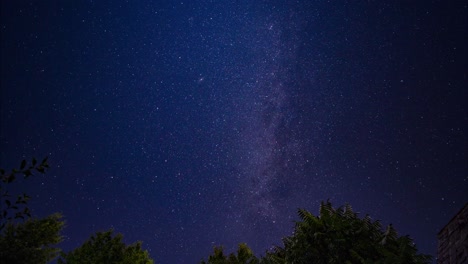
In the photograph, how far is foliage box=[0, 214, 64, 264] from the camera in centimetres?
1545

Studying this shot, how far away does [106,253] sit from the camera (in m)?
19.2

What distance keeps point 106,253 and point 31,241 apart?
4445 mm

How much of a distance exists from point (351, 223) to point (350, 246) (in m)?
0.75

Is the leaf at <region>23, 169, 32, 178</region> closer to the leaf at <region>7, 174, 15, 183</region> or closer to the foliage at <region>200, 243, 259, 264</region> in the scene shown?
the leaf at <region>7, 174, 15, 183</region>

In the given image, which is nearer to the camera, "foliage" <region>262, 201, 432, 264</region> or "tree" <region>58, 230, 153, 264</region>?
"foliage" <region>262, 201, 432, 264</region>

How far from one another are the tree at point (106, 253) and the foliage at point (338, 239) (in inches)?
552

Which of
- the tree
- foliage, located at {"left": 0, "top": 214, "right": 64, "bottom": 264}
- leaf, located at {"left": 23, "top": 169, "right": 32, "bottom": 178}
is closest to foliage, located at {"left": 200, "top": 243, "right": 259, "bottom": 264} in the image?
the tree

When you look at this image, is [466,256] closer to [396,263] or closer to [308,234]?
[396,263]

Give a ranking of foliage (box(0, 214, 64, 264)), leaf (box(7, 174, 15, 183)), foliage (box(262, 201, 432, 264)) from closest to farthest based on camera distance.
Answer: leaf (box(7, 174, 15, 183)) → foliage (box(262, 201, 432, 264)) → foliage (box(0, 214, 64, 264))

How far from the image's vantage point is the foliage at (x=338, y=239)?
26.9 feet

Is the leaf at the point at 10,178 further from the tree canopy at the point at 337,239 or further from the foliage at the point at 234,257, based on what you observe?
the foliage at the point at 234,257

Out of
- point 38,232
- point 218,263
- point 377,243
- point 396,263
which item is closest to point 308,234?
point 377,243

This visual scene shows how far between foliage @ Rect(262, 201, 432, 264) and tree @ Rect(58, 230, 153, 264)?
1401cm

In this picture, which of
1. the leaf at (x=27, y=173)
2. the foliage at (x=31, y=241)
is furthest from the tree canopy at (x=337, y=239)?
the foliage at (x=31, y=241)
